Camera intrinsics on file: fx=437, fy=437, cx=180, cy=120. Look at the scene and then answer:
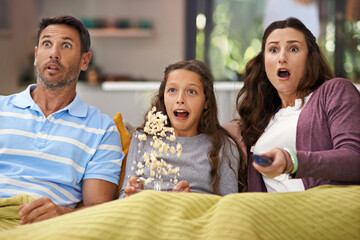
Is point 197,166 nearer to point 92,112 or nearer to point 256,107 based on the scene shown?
point 256,107

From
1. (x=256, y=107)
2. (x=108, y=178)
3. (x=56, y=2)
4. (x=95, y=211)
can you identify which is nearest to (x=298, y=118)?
(x=256, y=107)

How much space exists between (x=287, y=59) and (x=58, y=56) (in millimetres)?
922

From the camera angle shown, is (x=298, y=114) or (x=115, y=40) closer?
(x=298, y=114)

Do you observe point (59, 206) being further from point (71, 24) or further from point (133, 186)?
point (71, 24)

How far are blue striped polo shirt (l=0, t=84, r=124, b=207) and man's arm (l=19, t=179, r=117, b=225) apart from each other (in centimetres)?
3

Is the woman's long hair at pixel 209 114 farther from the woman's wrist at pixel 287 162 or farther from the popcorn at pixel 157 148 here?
the woman's wrist at pixel 287 162

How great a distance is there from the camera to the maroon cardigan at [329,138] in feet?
4.24

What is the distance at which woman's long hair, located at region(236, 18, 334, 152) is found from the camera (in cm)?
172

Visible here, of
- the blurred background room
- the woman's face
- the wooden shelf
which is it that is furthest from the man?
the wooden shelf

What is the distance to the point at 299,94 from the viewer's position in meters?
1.73

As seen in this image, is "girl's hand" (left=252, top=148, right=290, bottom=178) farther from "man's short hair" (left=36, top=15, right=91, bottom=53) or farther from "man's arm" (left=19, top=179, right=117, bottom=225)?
"man's short hair" (left=36, top=15, right=91, bottom=53)

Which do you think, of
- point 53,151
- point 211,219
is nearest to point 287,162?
point 211,219

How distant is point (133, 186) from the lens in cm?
146

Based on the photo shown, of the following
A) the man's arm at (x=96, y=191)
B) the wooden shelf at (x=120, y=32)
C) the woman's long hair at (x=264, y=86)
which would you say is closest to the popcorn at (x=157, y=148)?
the man's arm at (x=96, y=191)
